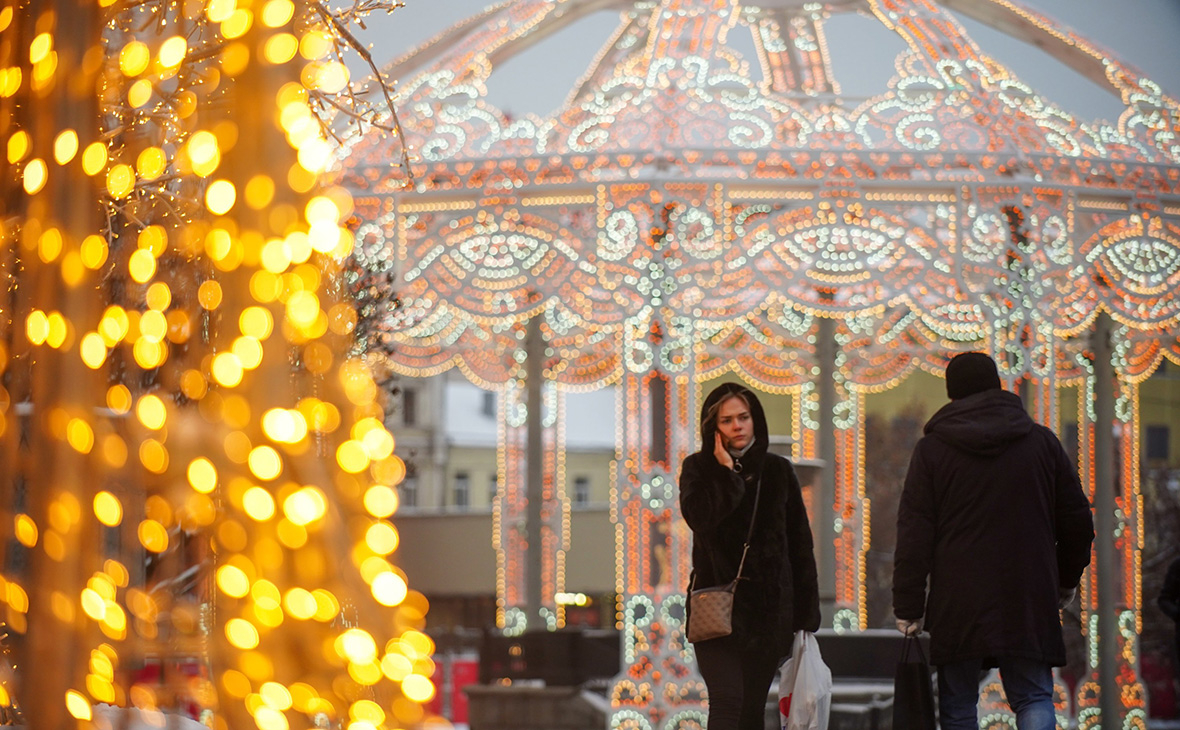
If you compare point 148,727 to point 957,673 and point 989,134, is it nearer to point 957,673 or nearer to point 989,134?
point 957,673

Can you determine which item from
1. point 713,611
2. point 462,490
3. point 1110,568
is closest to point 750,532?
point 713,611

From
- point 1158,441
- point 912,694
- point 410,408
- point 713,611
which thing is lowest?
point 912,694

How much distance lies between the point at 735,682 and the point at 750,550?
0.44 meters

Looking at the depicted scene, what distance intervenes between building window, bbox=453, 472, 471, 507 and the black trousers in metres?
29.7

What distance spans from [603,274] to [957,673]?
4231 mm

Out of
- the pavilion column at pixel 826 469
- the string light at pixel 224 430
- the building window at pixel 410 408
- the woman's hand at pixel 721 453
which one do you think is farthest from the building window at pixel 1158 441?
the string light at pixel 224 430

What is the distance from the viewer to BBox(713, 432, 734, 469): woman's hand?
509 cm

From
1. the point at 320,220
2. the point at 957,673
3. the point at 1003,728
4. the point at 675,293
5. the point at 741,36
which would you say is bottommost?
the point at 1003,728

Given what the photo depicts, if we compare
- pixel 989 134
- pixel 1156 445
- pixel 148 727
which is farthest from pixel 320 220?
pixel 1156 445

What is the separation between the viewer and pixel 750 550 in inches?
199

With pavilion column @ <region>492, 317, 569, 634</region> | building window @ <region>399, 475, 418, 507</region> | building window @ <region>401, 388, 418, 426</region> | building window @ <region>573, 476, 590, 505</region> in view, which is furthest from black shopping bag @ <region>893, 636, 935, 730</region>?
building window @ <region>573, 476, 590, 505</region>

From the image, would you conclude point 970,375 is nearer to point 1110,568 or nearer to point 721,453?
point 721,453

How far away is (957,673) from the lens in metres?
4.88

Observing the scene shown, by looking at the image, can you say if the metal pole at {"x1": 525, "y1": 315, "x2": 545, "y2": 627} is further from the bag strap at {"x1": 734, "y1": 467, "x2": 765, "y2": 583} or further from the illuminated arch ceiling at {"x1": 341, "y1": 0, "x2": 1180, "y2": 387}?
the bag strap at {"x1": 734, "y1": 467, "x2": 765, "y2": 583}
